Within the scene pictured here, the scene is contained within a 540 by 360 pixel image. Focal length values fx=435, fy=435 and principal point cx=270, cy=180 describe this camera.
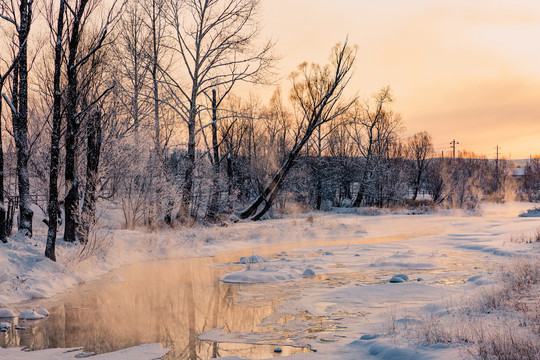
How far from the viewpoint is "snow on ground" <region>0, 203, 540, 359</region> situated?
6918 millimetres

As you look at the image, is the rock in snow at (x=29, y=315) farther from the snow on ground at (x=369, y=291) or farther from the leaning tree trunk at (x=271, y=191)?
the leaning tree trunk at (x=271, y=191)

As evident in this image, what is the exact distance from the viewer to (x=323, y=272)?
12297 mm

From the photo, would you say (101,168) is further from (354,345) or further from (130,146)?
(354,345)

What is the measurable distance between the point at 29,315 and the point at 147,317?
84.9 inches

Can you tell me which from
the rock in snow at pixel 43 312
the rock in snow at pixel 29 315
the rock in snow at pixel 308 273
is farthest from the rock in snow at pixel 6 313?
the rock in snow at pixel 308 273

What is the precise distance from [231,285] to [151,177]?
34.3 ft

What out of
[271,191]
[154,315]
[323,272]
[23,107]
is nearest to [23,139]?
[23,107]

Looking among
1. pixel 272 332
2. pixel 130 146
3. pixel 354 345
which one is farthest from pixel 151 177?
pixel 354 345

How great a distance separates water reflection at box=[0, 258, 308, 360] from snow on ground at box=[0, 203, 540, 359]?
17.3 inches

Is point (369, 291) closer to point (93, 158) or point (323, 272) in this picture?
point (323, 272)

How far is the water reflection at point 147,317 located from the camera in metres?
6.66

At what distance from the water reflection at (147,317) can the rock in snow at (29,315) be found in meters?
0.23

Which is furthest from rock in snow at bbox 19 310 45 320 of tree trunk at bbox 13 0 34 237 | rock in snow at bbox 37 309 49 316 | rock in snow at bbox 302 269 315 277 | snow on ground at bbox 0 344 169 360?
rock in snow at bbox 302 269 315 277

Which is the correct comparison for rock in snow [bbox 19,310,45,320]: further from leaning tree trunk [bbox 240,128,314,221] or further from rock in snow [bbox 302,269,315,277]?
leaning tree trunk [bbox 240,128,314,221]
